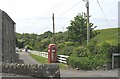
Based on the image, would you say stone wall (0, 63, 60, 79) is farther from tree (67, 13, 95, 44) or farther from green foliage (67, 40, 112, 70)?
tree (67, 13, 95, 44)

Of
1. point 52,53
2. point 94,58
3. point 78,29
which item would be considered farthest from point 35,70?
point 78,29

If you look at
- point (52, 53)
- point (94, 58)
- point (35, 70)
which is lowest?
point (35, 70)

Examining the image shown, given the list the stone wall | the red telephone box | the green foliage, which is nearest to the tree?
the red telephone box

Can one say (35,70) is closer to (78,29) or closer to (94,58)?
(94,58)

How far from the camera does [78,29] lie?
172ft

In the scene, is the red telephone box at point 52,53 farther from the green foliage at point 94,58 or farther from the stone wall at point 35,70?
the stone wall at point 35,70

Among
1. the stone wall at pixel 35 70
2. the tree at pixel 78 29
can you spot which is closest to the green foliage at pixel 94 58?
the stone wall at pixel 35 70

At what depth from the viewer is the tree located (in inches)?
2041

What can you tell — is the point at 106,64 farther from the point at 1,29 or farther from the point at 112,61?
the point at 1,29

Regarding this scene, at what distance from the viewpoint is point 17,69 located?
58.5 feet

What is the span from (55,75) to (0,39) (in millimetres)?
12670

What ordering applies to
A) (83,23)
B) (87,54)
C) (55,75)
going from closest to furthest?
(55,75)
(87,54)
(83,23)

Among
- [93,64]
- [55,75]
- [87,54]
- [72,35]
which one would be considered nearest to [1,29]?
[87,54]

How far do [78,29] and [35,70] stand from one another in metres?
35.6
